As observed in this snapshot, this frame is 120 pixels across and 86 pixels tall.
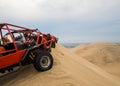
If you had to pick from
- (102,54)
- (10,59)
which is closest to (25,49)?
(10,59)

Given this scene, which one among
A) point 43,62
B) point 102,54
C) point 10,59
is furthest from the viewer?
point 102,54

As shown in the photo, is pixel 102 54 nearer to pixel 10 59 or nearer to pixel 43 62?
pixel 43 62

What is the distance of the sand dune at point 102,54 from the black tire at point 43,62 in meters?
24.5

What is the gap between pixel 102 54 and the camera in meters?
37.1

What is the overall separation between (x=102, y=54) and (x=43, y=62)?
2851 centimetres

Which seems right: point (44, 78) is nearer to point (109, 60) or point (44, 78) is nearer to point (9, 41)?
point (9, 41)

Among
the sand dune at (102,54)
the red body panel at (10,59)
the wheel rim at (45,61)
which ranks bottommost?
the sand dune at (102,54)

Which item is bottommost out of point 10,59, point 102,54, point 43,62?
point 102,54

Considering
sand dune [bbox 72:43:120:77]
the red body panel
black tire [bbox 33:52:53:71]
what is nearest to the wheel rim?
black tire [bbox 33:52:53:71]

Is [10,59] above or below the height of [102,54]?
above

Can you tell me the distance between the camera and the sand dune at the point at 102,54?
34.8 m

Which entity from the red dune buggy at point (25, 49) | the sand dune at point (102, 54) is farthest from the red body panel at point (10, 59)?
the sand dune at point (102, 54)

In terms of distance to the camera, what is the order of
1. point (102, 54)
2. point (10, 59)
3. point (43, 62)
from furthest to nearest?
1. point (102, 54)
2. point (43, 62)
3. point (10, 59)

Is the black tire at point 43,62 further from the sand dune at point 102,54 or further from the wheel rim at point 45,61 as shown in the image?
the sand dune at point 102,54
